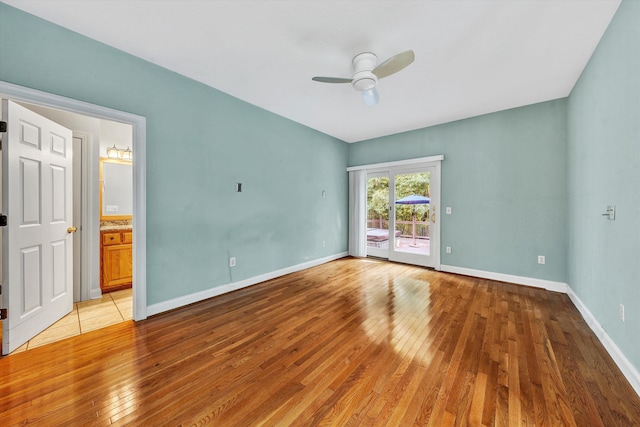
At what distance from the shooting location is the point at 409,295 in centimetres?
321

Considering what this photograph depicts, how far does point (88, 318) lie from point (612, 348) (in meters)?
4.72

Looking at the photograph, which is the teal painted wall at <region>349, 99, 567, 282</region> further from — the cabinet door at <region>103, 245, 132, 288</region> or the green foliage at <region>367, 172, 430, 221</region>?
the cabinet door at <region>103, 245, 132, 288</region>

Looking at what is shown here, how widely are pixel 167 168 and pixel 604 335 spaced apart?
172 inches

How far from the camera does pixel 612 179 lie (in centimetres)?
197

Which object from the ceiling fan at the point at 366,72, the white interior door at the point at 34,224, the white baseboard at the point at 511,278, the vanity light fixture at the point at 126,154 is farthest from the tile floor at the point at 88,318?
the white baseboard at the point at 511,278

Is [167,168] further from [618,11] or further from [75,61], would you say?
[618,11]

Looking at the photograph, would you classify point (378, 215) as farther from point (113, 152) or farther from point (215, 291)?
point (113, 152)

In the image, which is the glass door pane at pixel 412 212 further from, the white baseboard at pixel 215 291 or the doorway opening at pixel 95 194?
the doorway opening at pixel 95 194

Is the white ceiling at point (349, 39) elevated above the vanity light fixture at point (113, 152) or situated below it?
above

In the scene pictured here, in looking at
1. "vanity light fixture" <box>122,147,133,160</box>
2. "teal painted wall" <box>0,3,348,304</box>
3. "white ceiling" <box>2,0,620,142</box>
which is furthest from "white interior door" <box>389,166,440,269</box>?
"vanity light fixture" <box>122,147,133,160</box>

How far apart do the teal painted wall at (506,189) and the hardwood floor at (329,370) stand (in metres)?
1.05

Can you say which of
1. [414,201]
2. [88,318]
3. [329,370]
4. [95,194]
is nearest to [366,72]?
[329,370]

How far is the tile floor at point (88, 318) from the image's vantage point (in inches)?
85.7

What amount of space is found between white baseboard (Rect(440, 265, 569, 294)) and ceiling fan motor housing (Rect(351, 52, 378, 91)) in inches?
134
